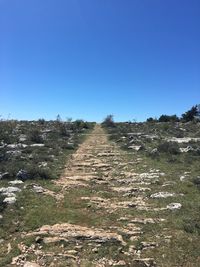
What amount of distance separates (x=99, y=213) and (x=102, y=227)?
56.0 inches

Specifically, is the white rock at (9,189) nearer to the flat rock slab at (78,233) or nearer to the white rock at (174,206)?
the flat rock slab at (78,233)

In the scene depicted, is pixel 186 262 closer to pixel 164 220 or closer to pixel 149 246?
pixel 149 246

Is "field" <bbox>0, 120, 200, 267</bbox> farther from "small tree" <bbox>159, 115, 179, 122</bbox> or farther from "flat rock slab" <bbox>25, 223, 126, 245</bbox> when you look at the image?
"small tree" <bbox>159, 115, 179, 122</bbox>

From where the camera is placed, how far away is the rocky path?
956cm

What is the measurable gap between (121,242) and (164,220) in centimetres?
235

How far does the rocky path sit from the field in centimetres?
2

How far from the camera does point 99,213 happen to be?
43.2 ft

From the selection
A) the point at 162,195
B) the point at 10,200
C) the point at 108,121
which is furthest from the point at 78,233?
the point at 108,121

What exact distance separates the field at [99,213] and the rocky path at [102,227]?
0.06ft

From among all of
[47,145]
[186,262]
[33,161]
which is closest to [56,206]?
[186,262]

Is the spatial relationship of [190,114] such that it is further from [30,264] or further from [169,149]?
[30,264]

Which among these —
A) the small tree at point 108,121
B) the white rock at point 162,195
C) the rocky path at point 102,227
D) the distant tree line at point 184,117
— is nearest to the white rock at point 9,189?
the rocky path at point 102,227

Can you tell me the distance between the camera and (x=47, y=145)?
30688 mm

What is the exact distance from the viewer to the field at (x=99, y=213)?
9.75 metres
